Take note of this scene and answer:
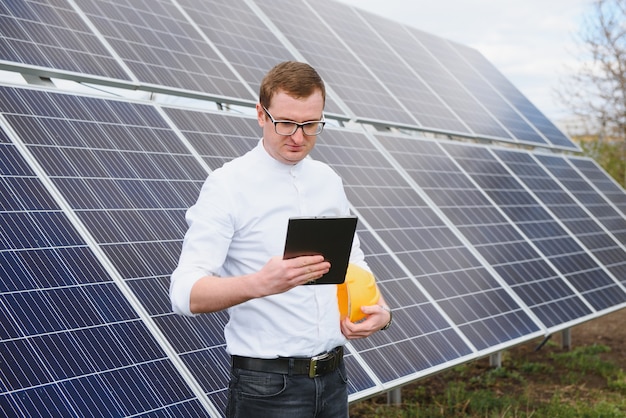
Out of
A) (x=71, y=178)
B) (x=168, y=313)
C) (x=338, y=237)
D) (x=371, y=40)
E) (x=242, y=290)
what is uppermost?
(x=371, y=40)

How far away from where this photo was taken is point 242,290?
3180 mm

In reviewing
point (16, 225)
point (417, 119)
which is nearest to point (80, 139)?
point (16, 225)

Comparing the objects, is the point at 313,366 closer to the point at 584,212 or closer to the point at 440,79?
the point at 584,212

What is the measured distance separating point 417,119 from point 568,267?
9.92 feet

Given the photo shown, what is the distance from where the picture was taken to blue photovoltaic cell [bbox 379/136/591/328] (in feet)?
31.4

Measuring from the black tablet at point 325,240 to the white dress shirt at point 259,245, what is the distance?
31cm

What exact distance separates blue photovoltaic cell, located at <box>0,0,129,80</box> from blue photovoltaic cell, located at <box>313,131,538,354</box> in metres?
2.43

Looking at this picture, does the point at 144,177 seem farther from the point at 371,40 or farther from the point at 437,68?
the point at 437,68

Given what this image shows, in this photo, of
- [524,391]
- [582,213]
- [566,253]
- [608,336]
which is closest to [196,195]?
[524,391]

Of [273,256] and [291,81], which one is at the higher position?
[291,81]

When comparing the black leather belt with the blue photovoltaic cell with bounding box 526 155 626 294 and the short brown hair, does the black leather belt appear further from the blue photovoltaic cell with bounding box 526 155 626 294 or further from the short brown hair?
the blue photovoltaic cell with bounding box 526 155 626 294

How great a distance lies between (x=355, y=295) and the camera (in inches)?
149

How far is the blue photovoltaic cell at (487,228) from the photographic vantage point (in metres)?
9.58

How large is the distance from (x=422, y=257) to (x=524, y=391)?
3.45 metres
